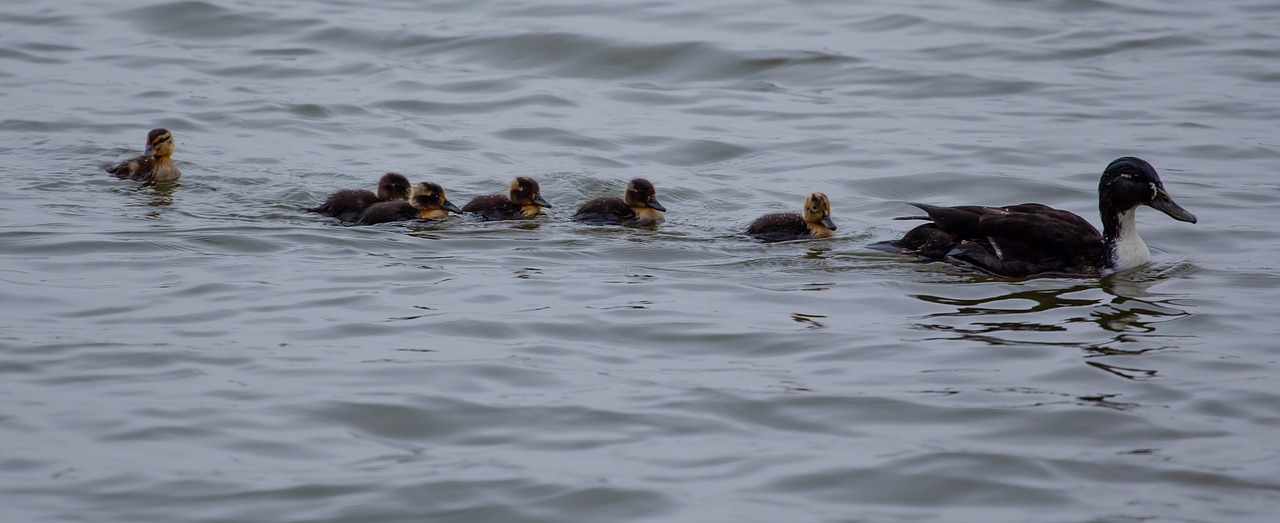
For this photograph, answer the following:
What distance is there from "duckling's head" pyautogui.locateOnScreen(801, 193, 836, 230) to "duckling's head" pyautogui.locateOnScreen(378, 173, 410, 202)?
271 centimetres

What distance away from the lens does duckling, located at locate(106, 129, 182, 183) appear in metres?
10.2

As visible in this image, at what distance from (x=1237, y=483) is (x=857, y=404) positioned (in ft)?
4.76

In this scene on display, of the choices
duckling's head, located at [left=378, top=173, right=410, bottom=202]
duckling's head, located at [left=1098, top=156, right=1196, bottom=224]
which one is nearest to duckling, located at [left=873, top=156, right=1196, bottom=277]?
duckling's head, located at [left=1098, top=156, right=1196, bottom=224]

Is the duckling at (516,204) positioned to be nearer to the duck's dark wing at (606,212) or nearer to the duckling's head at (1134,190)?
the duck's dark wing at (606,212)

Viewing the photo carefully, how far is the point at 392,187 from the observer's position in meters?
9.74

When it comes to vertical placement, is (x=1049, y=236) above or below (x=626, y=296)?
above

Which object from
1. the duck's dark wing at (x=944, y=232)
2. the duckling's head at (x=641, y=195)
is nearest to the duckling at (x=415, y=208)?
the duckling's head at (x=641, y=195)

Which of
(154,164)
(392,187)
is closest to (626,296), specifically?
(392,187)

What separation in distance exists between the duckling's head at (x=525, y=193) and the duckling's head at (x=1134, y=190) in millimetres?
3431

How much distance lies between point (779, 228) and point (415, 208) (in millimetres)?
2290

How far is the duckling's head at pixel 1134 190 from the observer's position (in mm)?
8328

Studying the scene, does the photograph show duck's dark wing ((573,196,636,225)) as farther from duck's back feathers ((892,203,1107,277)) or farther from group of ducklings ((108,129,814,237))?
duck's back feathers ((892,203,1107,277))

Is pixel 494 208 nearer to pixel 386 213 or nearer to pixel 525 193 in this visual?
pixel 525 193

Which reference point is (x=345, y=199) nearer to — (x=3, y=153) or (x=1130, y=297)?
(x=3, y=153)
